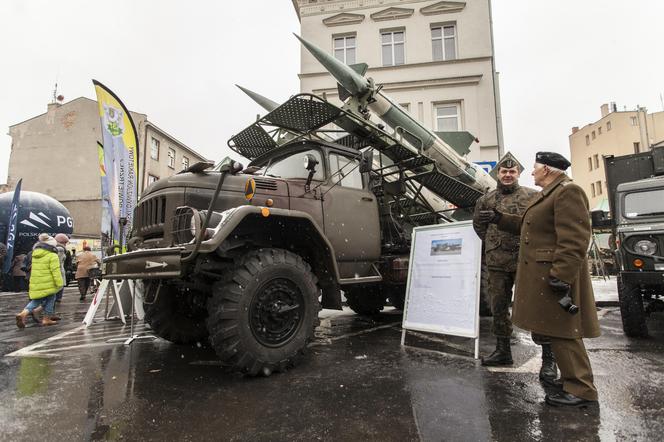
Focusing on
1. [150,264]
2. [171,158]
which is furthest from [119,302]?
[171,158]

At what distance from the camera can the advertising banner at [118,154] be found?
830cm

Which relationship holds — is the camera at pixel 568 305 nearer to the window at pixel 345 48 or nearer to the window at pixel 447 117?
the window at pixel 447 117

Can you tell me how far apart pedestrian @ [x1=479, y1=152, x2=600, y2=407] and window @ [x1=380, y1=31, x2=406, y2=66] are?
15.3 m

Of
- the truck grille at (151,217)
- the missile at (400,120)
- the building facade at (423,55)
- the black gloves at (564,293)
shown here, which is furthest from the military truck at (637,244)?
the building facade at (423,55)

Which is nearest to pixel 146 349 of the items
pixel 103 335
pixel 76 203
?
pixel 103 335

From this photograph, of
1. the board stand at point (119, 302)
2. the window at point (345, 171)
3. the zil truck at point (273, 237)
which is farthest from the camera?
the board stand at point (119, 302)

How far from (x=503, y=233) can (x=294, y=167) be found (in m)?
2.51

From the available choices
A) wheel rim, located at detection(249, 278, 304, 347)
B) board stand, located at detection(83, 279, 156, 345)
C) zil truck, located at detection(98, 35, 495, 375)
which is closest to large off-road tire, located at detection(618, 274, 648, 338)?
zil truck, located at detection(98, 35, 495, 375)

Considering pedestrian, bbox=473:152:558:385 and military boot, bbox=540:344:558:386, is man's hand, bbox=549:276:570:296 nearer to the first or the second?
military boot, bbox=540:344:558:386

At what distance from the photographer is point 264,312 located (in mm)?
3559

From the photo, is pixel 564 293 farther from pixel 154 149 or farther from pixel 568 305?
pixel 154 149

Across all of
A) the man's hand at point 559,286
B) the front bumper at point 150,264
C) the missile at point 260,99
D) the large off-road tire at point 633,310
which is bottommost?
the large off-road tire at point 633,310

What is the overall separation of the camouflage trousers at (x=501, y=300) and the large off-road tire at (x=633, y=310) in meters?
2.11

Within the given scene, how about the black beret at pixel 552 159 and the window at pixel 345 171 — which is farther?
the window at pixel 345 171
